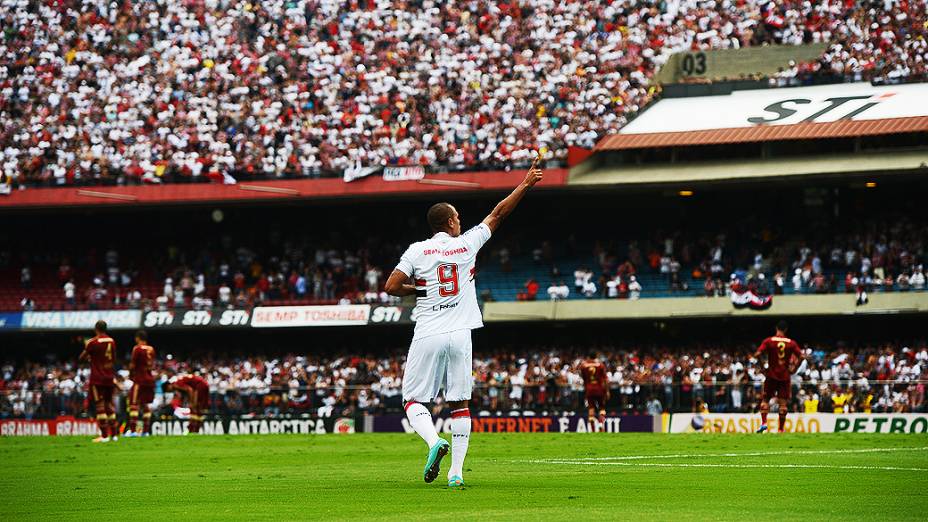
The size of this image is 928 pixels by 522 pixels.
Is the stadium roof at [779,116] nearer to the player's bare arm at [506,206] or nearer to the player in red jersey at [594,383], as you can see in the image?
the player in red jersey at [594,383]

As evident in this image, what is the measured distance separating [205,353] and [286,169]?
26.0 feet

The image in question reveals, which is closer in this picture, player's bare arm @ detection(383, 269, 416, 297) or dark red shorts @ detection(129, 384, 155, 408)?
player's bare arm @ detection(383, 269, 416, 297)

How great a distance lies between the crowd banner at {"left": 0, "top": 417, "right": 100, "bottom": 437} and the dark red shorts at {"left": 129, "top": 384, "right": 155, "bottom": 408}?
10.9 m

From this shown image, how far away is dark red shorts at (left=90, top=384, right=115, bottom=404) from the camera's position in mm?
29312

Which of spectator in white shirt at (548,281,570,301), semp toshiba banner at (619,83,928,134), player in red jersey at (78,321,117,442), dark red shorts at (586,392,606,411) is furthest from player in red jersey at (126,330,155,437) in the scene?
semp toshiba banner at (619,83,928,134)

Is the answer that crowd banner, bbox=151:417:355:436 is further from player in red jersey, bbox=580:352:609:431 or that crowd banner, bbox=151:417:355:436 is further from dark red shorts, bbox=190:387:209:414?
player in red jersey, bbox=580:352:609:431

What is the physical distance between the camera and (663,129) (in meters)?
45.4

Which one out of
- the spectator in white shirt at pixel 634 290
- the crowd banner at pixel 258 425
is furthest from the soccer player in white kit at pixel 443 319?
the spectator in white shirt at pixel 634 290

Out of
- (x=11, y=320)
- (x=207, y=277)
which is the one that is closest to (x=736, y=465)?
(x=207, y=277)

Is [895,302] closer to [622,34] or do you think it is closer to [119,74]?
[622,34]

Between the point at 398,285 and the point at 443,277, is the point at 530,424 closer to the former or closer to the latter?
the point at 443,277

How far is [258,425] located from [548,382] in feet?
28.0

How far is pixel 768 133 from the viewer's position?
43.9 metres

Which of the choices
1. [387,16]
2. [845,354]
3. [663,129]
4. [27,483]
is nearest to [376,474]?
[27,483]
